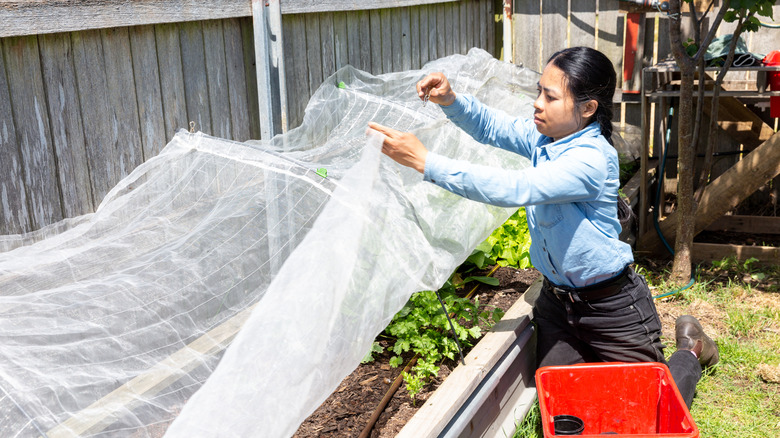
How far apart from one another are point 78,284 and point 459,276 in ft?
7.90

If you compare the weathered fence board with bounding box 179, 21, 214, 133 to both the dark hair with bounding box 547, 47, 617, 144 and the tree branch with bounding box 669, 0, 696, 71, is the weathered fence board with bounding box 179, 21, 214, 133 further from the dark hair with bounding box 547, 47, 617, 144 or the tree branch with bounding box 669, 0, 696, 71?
the tree branch with bounding box 669, 0, 696, 71

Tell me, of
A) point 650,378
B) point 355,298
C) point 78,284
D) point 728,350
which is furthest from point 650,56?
point 78,284

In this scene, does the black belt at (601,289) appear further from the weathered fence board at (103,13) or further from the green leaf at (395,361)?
the weathered fence board at (103,13)

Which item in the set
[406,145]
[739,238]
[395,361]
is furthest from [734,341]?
[406,145]

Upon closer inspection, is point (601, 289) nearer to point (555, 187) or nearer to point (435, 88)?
point (555, 187)

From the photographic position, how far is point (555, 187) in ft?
8.48

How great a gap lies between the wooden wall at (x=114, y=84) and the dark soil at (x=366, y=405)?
→ 126cm

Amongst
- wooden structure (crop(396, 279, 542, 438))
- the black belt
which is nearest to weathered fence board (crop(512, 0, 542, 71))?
wooden structure (crop(396, 279, 542, 438))

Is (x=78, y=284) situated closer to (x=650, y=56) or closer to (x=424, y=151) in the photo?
(x=424, y=151)

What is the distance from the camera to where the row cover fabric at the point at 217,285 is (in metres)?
1.81

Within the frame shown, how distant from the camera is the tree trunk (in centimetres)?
471

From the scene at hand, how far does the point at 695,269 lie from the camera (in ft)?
17.7

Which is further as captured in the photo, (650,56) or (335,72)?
(650,56)

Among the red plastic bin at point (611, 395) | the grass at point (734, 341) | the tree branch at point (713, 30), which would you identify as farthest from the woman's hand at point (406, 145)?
the tree branch at point (713, 30)
